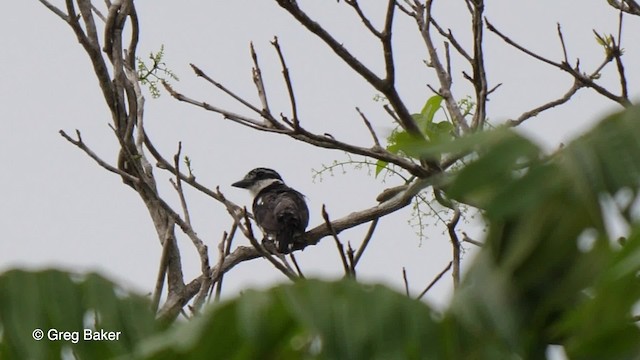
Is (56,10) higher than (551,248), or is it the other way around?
(56,10)

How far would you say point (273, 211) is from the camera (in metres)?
8.97

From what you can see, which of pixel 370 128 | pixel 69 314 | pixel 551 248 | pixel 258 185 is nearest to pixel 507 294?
pixel 551 248

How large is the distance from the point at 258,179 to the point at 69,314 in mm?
9437

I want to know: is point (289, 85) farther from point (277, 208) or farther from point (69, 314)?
point (277, 208)

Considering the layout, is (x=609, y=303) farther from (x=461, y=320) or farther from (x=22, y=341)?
(x=22, y=341)

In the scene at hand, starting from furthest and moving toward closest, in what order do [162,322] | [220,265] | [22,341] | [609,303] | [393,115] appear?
[220,265]
[393,115]
[162,322]
[22,341]
[609,303]

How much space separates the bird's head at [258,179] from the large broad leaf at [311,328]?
31.3 feet

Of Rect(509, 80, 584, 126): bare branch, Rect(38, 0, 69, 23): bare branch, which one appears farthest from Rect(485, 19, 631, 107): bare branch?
Rect(38, 0, 69, 23): bare branch

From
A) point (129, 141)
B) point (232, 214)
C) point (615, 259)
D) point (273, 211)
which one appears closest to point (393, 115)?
point (232, 214)

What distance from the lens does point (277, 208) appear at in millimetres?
9008

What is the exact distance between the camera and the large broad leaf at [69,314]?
4.56 feet

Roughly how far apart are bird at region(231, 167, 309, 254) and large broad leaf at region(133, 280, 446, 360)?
6.32 meters

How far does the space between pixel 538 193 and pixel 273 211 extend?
25.7 feet

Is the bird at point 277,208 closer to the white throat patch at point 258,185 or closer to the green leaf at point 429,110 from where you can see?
the white throat patch at point 258,185
